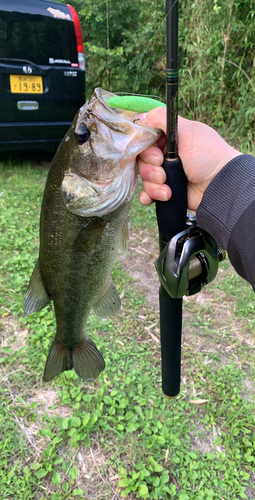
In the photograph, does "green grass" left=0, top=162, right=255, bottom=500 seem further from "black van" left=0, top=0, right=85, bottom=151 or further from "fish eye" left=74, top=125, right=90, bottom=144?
"black van" left=0, top=0, right=85, bottom=151

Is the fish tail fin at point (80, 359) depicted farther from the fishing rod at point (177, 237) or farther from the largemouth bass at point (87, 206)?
the fishing rod at point (177, 237)

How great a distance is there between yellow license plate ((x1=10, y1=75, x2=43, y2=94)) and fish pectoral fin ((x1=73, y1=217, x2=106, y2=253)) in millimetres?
3708

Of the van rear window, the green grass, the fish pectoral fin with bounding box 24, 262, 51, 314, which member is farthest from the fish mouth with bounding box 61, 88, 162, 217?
the van rear window

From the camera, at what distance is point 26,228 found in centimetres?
395

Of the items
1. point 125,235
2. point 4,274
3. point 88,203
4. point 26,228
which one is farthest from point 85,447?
point 26,228

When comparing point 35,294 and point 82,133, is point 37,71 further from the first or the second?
point 35,294

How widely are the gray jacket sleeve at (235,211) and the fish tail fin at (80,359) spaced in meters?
0.78

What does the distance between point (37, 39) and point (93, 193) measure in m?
4.03

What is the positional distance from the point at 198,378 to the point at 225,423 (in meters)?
0.35

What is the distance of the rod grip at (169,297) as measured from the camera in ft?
3.94

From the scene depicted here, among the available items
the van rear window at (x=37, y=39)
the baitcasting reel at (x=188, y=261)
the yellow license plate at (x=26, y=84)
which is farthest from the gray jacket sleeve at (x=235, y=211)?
the van rear window at (x=37, y=39)

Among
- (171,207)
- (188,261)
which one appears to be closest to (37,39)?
(171,207)

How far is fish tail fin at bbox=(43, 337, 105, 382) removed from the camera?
161 cm

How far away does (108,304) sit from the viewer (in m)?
1.60
